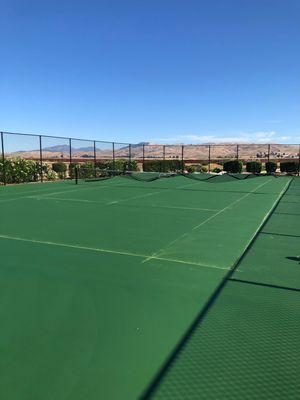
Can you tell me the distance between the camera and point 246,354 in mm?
2865

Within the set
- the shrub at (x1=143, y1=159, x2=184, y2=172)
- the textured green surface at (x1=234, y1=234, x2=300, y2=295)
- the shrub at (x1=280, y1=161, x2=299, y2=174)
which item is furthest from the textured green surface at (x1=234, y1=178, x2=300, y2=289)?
the shrub at (x1=143, y1=159, x2=184, y2=172)

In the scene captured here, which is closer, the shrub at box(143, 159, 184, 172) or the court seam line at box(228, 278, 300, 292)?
the court seam line at box(228, 278, 300, 292)

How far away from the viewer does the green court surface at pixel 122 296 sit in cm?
258

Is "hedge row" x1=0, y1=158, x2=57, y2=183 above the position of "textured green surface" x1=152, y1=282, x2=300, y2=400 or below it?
above

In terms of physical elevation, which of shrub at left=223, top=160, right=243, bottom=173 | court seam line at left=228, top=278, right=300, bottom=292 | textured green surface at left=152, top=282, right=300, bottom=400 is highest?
shrub at left=223, top=160, right=243, bottom=173

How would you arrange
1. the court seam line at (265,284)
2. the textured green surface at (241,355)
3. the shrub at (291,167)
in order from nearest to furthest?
1. the textured green surface at (241,355)
2. the court seam line at (265,284)
3. the shrub at (291,167)

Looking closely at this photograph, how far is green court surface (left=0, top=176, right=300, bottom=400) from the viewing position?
8.47 feet

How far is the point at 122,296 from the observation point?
393 centimetres

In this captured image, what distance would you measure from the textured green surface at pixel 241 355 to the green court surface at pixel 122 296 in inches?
0.7

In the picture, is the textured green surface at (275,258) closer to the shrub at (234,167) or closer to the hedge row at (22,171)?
the hedge row at (22,171)

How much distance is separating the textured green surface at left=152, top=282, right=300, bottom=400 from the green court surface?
0.06ft

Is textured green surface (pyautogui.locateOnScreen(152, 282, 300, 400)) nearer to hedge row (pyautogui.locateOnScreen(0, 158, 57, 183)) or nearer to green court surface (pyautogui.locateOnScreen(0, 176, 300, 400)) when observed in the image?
green court surface (pyautogui.locateOnScreen(0, 176, 300, 400))

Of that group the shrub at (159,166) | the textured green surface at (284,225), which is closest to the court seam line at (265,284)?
the textured green surface at (284,225)

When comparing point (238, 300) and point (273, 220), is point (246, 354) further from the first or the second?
point (273, 220)
